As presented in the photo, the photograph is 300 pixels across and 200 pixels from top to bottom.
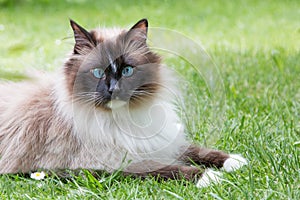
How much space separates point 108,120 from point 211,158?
597 millimetres

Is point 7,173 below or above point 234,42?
below

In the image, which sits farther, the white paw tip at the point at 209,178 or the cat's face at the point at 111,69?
the cat's face at the point at 111,69

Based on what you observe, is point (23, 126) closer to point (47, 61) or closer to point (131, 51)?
point (131, 51)

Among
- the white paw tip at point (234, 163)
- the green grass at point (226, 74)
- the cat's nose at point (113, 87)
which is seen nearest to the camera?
the green grass at point (226, 74)

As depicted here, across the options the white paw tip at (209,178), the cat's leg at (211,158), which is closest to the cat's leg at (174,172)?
the white paw tip at (209,178)

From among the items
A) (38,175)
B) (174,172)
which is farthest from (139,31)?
(38,175)

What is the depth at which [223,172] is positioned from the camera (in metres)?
2.58

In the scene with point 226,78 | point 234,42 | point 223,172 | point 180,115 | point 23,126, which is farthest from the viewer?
point 234,42

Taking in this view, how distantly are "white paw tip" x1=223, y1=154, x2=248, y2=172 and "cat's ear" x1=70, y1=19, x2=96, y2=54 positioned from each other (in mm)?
910

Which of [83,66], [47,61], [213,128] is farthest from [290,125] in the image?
[47,61]

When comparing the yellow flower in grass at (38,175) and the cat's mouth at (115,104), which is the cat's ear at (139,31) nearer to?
the cat's mouth at (115,104)

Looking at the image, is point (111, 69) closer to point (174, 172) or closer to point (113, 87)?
point (113, 87)

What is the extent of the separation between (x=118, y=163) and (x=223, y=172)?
532 millimetres

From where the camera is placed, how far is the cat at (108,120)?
264 cm
